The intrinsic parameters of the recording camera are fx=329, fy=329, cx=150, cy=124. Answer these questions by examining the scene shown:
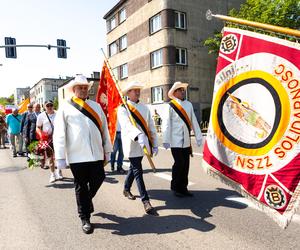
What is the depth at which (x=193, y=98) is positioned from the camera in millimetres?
26547

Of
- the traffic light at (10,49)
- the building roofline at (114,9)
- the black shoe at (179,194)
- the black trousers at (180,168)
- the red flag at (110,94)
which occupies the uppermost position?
the building roofline at (114,9)

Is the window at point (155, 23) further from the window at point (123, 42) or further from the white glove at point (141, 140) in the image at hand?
the white glove at point (141, 140)

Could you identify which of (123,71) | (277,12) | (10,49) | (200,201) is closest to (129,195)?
(200,201)

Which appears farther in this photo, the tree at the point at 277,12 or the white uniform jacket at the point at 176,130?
the tree at the point at 277,12

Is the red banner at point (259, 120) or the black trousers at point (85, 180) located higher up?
the red banner at point (259, 120)

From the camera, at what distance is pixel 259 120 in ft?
9.95

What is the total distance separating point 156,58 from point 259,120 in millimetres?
24130

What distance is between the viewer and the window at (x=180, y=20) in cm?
2580

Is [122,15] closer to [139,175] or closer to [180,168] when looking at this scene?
[180,168]

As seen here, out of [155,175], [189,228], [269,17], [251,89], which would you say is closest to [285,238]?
[189,228]

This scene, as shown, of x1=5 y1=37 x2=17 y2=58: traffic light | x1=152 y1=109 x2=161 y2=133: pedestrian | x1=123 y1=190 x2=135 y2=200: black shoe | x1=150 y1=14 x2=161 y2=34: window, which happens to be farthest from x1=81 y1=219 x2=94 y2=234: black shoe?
x1=150 y1=14 x2=161 y2=34: window

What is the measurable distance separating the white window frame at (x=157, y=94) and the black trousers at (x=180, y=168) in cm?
→ 2023

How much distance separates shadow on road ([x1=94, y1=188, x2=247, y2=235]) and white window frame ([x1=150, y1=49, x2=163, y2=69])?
21.0 metres

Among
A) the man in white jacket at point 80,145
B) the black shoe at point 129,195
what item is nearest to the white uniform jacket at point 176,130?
the black shoe at point 129,195
